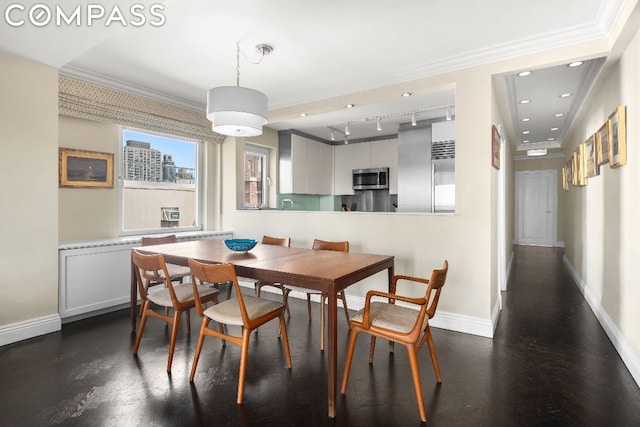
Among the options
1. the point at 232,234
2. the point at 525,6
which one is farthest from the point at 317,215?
the point at 525,6

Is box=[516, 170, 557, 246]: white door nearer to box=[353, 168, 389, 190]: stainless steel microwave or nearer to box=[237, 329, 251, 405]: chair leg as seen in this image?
box=[353, 168, 389, 190]: stainless steel microwave

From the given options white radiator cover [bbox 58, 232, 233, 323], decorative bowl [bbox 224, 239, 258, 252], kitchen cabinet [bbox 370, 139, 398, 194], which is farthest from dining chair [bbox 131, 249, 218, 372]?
kitchen cabinet [bbox 370, 139, 398, 194]

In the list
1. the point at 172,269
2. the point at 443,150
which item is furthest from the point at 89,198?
the point at 443,150

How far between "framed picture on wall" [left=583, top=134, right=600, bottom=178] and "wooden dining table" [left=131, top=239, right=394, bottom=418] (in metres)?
2.72

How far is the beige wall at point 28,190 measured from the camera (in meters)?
2.78

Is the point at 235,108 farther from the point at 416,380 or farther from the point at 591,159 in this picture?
the point at 591,159

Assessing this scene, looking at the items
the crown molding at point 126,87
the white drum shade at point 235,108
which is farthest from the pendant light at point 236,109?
the crown molding at point 126,87

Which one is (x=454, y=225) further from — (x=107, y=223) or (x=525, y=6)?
(x=107, y=223)

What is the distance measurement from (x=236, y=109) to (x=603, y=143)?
3.37 metres

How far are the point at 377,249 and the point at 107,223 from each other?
3108 millimetres

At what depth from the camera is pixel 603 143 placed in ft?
10.5

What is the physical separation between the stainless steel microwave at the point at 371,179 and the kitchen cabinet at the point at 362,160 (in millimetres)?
81

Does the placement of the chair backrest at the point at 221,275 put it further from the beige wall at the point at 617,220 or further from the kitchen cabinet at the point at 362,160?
the kitchen cabinet at the point at 362,160

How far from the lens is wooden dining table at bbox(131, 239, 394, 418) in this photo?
1878mm
